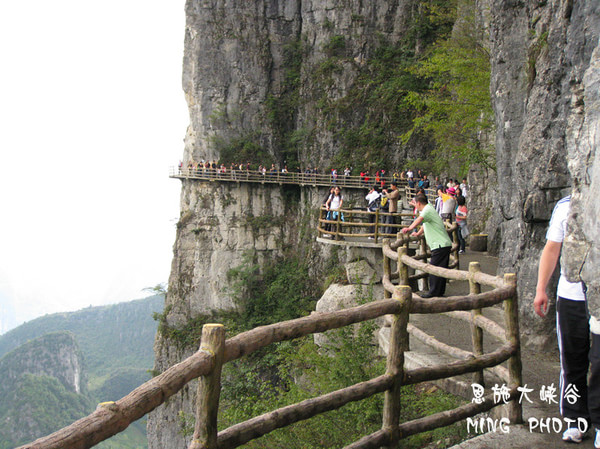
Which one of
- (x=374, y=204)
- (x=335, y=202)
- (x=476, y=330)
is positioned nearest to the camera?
(x=476, y=330)

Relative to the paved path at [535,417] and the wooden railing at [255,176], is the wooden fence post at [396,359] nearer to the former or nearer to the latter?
the paved path at [535,417]

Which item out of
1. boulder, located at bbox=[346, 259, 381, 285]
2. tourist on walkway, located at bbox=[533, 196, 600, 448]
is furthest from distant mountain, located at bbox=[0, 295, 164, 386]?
tourist on walkway, located at bbox=[533, 196, 600, 448]

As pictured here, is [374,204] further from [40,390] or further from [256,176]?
[40,390]

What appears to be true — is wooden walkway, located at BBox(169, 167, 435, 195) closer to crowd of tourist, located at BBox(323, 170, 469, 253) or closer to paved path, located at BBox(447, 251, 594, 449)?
crowd of tourist, located at BBox(323, 170, 469, 253)

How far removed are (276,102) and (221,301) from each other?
14541 millimetres

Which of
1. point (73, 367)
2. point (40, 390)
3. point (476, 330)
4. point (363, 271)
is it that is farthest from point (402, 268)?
point (73, 367)

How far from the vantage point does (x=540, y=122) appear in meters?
6.12

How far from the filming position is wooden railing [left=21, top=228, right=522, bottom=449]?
2.28 m

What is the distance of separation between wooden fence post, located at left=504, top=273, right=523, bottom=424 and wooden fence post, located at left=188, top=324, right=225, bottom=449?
252 cm

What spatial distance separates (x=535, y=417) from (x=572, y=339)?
1.06 m

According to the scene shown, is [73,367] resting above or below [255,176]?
below

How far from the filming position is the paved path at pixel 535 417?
11.4ft

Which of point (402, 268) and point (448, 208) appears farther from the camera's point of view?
point (448, 208)

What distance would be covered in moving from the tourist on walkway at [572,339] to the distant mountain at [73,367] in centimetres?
6232
